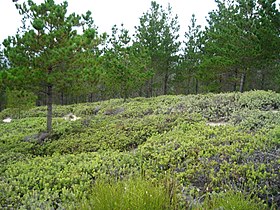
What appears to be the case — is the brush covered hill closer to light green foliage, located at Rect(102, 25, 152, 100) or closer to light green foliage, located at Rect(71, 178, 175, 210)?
light green foliage, located at Rect(71, 178, 175, 210)

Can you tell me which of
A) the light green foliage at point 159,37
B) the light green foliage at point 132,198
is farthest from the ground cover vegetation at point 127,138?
the light green foliage at point 159,37

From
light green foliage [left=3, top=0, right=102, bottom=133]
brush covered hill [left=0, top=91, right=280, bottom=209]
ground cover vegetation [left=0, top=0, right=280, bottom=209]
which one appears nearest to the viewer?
ground cover vegetation [left=0, top=0, right=280, bottom=209]

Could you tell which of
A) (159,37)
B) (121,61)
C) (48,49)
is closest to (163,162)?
(48,49)

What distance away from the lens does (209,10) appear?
2611 centimetres

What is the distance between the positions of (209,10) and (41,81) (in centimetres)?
2120

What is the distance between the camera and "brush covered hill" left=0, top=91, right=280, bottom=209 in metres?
3.73

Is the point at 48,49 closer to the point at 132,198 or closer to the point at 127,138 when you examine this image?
the point at 127,138

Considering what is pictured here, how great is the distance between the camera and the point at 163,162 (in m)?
5.22

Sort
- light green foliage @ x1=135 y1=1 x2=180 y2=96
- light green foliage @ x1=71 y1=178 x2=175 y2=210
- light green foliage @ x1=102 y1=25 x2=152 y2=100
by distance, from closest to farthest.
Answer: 1. light green foliage @ x1=71 y1=178 x2=175 y2=210
2. light green foliage @ x1=102 y1=25 x2=152 y2=100
3. light green foliage @ x1=135 y1=1 x2=180 y2=96

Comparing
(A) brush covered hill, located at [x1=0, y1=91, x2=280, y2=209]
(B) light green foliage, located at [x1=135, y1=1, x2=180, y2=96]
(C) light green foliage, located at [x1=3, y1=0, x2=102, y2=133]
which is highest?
(B) light green foliage, located at [x1=135, y1=1, x2=180, y2=96]

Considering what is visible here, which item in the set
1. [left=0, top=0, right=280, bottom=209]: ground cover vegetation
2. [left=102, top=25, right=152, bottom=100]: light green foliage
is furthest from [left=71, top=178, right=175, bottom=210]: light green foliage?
[left=102, top=25, right=152, bottom=100]: light green foliage

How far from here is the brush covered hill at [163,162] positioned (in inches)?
147

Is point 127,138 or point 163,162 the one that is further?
point 127,138

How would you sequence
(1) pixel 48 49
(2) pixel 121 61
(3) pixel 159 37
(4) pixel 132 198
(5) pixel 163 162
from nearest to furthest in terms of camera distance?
(4) pixel 132 198
(5) pixel 163 162
(1) pixel 48 49
(2) pixel 121 61
(3) pixel 159 37
